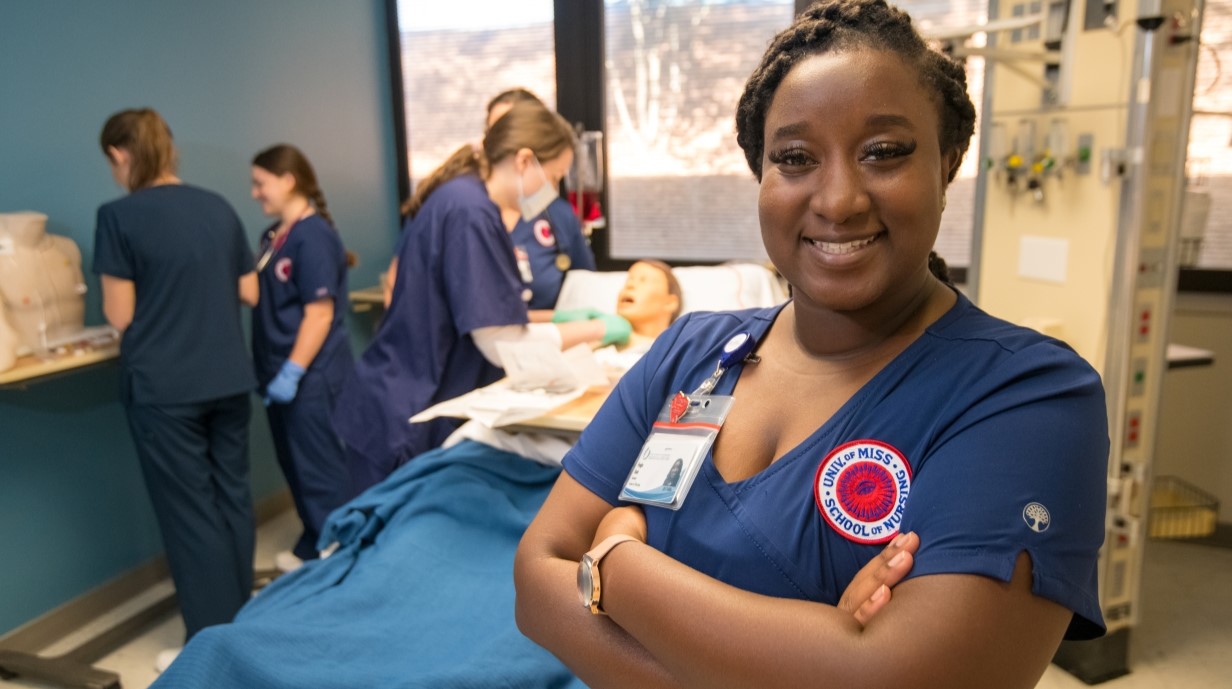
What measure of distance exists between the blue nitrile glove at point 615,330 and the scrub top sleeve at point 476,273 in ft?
1.86

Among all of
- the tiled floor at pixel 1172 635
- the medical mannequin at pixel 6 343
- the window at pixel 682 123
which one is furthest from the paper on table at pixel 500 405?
the window at pixel 682 123

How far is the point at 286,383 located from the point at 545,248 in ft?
3.44

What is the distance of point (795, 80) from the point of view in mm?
920

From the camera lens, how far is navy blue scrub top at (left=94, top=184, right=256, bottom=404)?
2.50m

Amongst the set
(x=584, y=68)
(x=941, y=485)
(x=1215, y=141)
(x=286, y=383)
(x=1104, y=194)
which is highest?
(x=584, y=68)

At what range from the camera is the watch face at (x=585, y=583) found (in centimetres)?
98

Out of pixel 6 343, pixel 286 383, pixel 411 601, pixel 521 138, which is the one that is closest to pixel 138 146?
pixel 6 343

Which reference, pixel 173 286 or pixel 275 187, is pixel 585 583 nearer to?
pixel 173 286

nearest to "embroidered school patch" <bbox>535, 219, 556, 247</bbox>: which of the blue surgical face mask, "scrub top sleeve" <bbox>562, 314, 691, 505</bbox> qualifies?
the blue surgical face mask

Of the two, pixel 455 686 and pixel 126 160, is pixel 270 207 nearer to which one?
pixel 126 160

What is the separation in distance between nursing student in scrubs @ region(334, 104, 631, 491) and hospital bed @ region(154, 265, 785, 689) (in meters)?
0.34

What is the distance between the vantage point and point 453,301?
85.5 inches

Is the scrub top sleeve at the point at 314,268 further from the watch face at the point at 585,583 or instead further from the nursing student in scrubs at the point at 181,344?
the watch face at the point at 585,583

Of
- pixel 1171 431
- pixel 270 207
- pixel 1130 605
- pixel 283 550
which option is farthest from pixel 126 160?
pixel 1171 431
